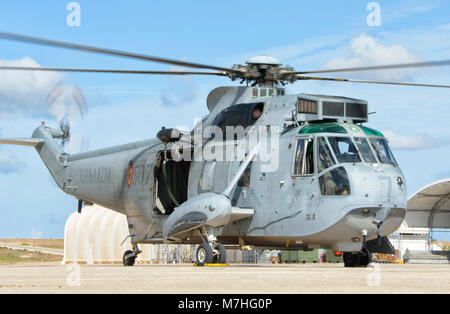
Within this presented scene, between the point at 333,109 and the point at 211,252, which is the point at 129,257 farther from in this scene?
the point at 333,109

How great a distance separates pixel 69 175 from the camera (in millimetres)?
26250

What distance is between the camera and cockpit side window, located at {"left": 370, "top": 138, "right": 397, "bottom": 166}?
59.5 feet

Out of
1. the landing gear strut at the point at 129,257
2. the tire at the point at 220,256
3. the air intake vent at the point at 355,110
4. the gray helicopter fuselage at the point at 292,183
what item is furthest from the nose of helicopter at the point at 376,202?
the landing gear strut at the point at 129,257

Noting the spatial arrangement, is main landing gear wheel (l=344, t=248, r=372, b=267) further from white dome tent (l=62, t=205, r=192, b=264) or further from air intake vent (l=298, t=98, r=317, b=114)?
white dome tent (l=62, t=205, r=192, b=264)

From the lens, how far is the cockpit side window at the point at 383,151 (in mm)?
18125

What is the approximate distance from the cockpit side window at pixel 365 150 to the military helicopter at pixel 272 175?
3 centimetres

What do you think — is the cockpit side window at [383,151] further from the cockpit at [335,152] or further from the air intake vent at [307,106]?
the air intake vent at [307,106]

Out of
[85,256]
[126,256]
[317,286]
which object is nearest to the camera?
[317,286]

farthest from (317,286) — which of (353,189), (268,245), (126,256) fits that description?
(126,256)

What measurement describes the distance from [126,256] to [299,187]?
8087mm

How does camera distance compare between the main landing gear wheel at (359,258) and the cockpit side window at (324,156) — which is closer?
the cockpit side window at (324,156)

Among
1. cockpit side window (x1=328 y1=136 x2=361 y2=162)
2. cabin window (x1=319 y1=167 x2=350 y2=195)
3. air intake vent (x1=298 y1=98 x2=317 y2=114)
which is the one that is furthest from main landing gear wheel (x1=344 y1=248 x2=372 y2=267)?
air intake vent (x1=298 y1=98 x2=317 y2=114)

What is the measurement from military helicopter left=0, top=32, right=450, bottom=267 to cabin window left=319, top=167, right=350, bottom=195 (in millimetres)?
24
